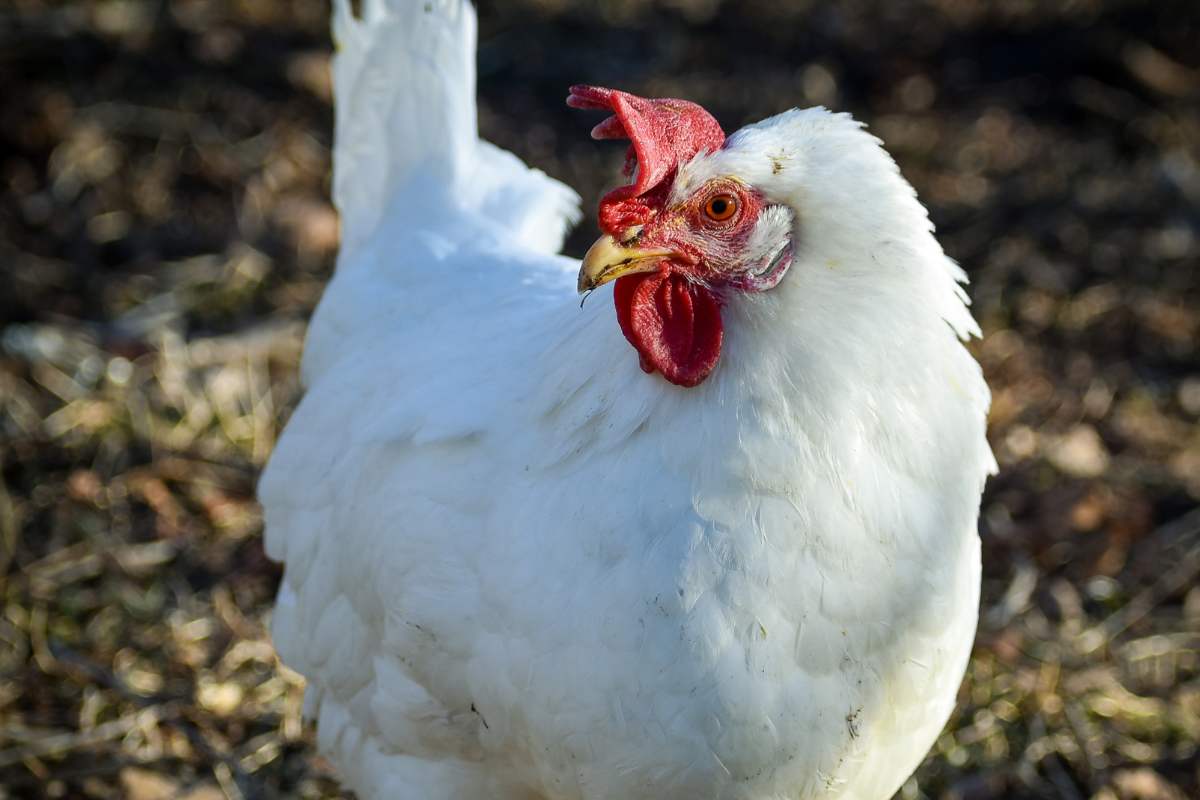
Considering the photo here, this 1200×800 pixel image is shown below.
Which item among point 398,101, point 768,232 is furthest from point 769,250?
point 398,101

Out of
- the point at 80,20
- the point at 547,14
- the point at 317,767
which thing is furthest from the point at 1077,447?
the point at 80,20

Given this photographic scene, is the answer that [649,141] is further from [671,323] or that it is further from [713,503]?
[713,503]

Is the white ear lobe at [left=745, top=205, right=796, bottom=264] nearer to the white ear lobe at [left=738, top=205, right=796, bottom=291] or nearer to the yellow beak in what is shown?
the white ear lobe at [left=738, top=205, right=796, bottom=291]

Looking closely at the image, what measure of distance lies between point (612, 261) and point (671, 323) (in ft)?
0.52

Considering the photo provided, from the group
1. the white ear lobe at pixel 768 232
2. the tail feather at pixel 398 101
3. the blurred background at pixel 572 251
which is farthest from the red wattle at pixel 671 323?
the blurred background at pixel 572 251

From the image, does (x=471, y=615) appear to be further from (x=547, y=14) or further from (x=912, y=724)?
(x=547, y=14)

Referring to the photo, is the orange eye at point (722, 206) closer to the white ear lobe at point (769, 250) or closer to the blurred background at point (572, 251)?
the white ear lobe at point (769, 250)

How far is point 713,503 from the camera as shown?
2.32 metres

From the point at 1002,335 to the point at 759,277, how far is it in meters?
3.36

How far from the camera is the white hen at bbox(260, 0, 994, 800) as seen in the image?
228cm

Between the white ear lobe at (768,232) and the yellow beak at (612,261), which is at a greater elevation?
the white ear lobe at (768,232)

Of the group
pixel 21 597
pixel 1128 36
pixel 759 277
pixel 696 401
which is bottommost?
pixel 21 597

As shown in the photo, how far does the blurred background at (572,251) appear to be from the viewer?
13.0 ft

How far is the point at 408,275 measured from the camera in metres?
3.48
